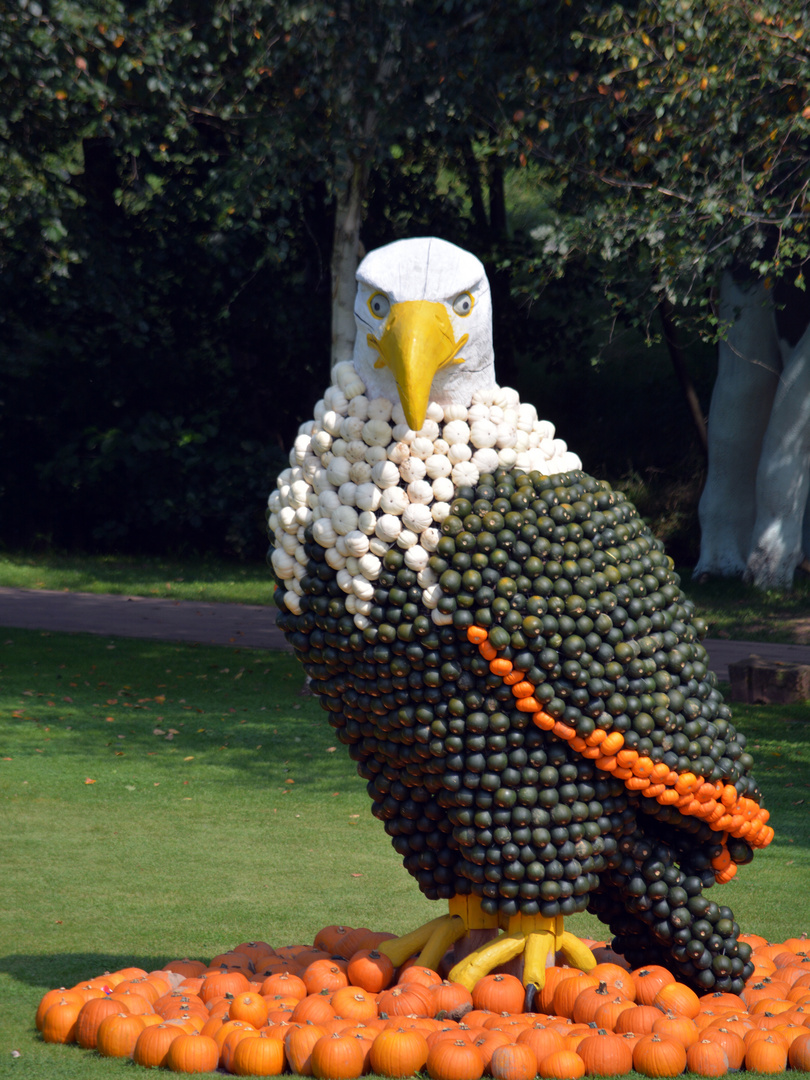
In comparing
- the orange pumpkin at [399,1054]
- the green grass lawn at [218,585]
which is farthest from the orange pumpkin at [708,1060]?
the green grass lawn at [218,585]

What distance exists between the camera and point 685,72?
9.05 meters

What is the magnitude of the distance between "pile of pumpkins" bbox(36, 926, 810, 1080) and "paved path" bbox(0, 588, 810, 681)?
7.63 metres

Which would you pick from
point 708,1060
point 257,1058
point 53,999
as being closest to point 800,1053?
point 708,1060

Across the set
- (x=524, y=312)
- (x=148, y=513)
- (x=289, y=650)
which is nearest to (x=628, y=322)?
(x=289, y=650)

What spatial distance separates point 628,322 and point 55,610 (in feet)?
25.9

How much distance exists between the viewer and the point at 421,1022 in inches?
161

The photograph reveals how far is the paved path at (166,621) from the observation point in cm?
1331

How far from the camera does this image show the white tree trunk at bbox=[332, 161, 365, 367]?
399 inches

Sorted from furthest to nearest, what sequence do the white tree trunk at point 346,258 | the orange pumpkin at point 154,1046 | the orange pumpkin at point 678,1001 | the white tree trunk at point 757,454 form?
the white tree trunk at point 757,454 < the white tree trunk at point 346,258 < the orange pumpkin at point 678,1001 < the orange pumpkin at point 154,1046

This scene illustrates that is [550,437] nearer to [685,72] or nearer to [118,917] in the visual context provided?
[118,917]

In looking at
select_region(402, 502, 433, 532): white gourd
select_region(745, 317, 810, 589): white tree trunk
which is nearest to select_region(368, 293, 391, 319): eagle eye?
select_region(402, 502, 433, 532): white gourd

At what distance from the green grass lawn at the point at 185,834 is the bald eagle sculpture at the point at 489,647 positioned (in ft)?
4.55

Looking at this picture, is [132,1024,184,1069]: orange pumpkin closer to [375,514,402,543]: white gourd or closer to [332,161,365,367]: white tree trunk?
[375,514,402,543]: white gourd

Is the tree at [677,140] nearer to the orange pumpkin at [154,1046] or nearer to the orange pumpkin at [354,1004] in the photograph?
the orange pumpkin at [354,1004]
